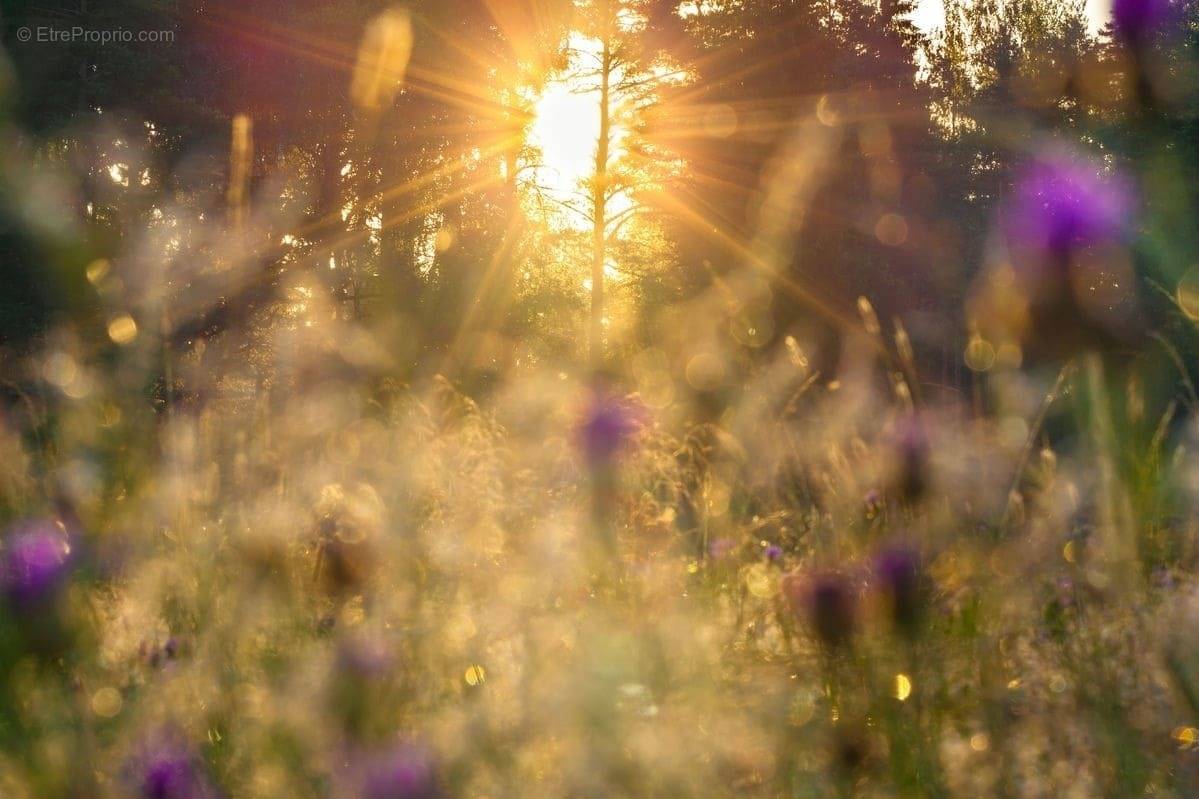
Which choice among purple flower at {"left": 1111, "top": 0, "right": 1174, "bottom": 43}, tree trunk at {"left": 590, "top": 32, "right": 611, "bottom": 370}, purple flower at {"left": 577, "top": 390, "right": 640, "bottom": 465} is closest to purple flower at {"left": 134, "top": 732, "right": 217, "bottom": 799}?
purple flower at {"left": 577, "top": 390, "right": 640, "bottom": 465}

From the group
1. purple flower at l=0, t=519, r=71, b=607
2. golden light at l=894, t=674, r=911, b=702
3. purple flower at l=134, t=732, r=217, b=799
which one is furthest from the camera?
purple flower at l=0, t=519, r=71, b=607

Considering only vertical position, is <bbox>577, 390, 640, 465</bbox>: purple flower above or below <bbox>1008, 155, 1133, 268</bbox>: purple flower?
below

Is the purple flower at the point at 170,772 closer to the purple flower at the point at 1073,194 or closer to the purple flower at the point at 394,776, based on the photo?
the purple flower at the point at 394,776

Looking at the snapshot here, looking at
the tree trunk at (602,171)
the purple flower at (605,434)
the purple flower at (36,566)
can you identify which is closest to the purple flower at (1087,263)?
the tree trunk at (602,171)

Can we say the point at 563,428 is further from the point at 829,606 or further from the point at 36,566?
the point at 829,606

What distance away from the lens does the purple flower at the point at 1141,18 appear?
19.7 m

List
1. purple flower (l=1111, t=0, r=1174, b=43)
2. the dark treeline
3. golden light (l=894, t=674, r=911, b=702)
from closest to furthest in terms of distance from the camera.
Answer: golden light (l=894, t=674, r=911, b=702) → the dark treeline → purple flower (l=1111, t=0, r=1174, b=43)

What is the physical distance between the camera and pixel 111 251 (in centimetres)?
1371

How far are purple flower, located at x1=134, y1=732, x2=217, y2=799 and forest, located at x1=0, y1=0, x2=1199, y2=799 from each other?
0.06 feet

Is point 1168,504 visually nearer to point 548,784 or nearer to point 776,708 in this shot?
point 776,708

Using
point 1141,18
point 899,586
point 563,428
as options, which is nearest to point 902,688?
point 899,586

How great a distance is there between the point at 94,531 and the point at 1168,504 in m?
4.38

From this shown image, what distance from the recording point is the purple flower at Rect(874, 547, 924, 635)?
2.45 meters

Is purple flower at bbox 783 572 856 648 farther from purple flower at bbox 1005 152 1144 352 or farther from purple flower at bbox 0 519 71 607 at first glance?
purple flower at bbox 1005 152 1144 352
